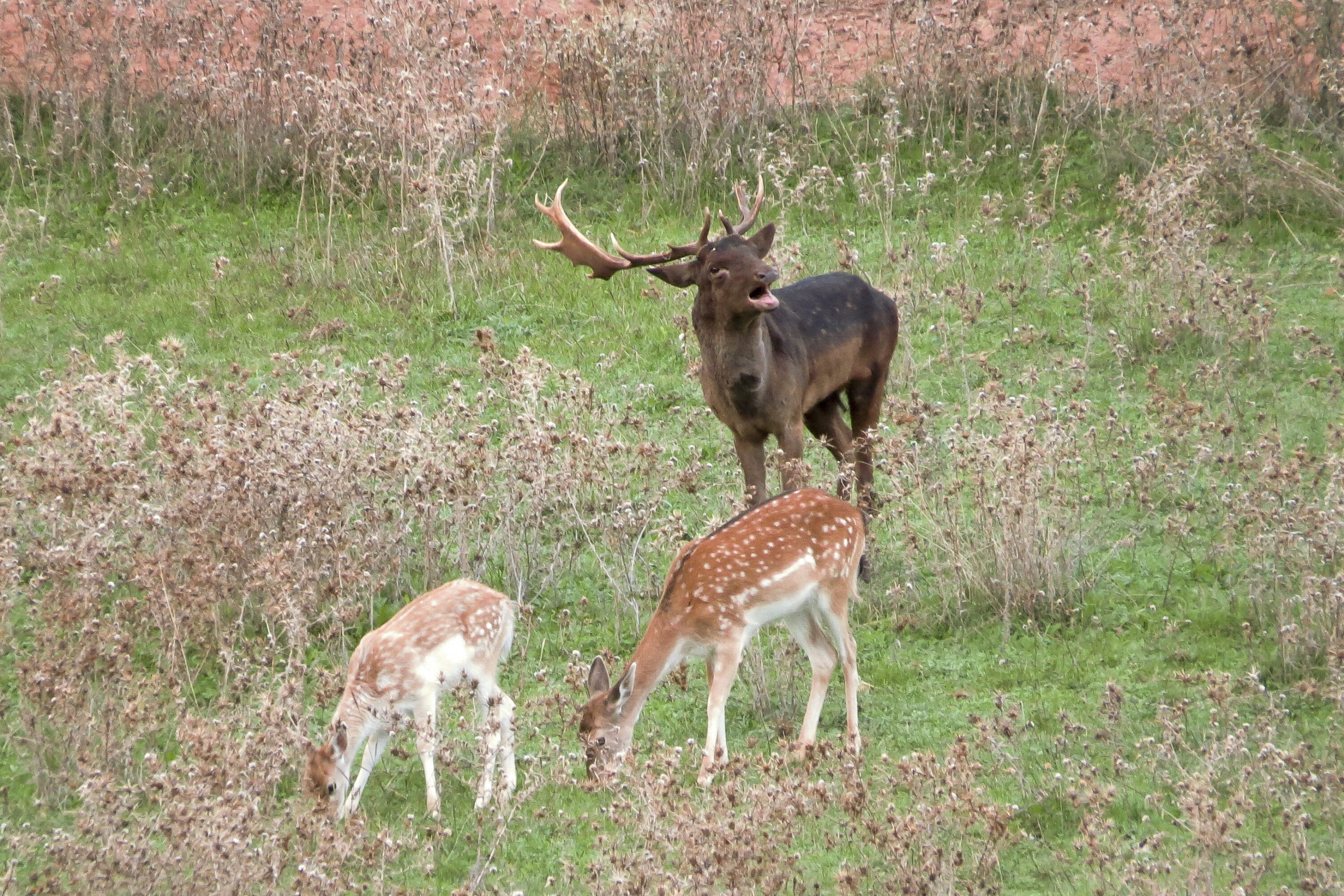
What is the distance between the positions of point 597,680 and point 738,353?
226cm

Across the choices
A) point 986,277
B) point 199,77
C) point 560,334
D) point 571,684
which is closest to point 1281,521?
point 571,684

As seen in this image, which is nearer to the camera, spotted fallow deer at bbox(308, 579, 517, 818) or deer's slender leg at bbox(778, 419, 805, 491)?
spotted fallow deer at bbox(308, 579, 517, 818)

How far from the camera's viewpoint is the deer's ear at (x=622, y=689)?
25.0 feet

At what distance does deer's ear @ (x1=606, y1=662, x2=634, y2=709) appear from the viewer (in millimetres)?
7609

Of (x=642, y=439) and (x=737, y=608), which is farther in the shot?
(x=642, y=439)

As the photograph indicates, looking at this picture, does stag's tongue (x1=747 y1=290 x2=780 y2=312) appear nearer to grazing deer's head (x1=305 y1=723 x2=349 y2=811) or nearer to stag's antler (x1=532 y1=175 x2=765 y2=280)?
stag's antler (x1=532 y1=175 x2=765 y2=280)

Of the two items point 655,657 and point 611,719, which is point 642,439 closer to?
point 655,657

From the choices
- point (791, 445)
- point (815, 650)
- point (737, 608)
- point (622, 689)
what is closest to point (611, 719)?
point (622, 689)

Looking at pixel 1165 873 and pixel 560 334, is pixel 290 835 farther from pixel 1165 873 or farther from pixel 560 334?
pixel 560 334

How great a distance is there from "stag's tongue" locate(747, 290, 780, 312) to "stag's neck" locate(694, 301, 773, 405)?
146mm

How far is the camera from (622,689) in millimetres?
7621

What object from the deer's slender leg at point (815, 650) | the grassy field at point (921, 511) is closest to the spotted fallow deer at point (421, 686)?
the grassy field at point (921, 511)

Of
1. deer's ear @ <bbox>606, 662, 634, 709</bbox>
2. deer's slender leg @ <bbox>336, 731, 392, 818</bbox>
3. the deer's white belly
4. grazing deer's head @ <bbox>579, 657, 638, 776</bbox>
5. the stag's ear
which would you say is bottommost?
deer's slender leg @ <bbox>336, 731, 392, 818</bbox>

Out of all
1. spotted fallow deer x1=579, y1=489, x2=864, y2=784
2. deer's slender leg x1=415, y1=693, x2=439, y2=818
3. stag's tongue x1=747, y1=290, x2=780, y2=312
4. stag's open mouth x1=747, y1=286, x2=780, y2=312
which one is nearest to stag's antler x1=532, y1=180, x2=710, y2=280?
stag's open mouth x1=747, y1=286, x2=780, y2=312
